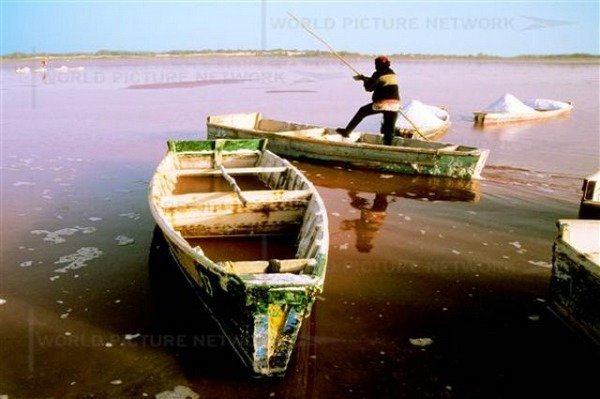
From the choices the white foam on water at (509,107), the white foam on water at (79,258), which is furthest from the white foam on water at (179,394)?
the white foam on water at (509,107)

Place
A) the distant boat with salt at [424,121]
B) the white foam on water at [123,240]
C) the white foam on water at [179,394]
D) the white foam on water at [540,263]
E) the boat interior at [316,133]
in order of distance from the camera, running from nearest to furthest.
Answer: the white foam on water at [179,394]
the white foam on water at [540,263]
the white foam on water at [123,240]
the boat interior at [316,133]
the distant boat with salt at [424,121]

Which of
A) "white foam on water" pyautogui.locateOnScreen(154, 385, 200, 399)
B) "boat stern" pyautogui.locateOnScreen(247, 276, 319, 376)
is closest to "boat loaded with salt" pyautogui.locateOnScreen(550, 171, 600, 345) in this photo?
"boat stern" pyautogui.locateOnScreen(247, 276, 319, 376)

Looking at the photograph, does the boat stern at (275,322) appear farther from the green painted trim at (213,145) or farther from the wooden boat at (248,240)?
the green painted trim at (213,145)

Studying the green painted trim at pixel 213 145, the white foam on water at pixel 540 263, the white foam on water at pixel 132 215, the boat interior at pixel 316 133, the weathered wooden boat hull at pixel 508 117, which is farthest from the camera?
the weathered wooden boat hull at pixel 508 117

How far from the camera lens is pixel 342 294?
5527 millimetres

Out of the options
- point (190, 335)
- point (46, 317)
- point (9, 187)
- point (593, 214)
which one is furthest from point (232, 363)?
point (9, 187)

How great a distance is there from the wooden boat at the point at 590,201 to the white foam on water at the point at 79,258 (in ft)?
22.7

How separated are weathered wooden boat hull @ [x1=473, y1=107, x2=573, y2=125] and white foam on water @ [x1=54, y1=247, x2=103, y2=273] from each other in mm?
14962

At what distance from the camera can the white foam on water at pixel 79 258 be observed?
6.26 meters

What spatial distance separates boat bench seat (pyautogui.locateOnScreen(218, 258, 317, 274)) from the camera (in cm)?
415

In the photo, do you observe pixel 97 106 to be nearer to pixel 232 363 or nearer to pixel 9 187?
pixel 9 187

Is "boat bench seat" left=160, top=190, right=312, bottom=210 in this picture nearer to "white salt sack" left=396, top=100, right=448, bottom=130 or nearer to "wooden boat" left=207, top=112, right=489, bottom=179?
"wooden boat" left=207, top=112, right=489, bottom=179

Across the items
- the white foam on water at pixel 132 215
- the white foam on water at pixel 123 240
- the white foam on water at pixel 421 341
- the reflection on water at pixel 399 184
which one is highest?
the reflection on water at pixel 399 184

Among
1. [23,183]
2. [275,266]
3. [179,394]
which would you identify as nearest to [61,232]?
[23,183]
